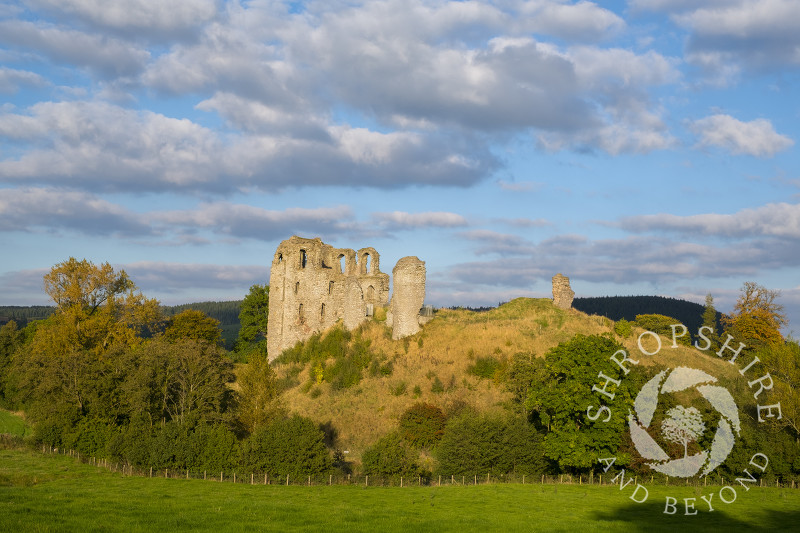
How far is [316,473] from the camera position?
3344cm

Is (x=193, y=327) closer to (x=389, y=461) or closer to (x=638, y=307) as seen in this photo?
(x=389, y=461)

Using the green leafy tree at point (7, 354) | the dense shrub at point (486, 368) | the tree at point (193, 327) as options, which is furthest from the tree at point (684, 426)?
the green leafy tree at point (7, 354)

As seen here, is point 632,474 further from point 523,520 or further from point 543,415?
point 523,520

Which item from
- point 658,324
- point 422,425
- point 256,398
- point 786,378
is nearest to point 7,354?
point 256,398

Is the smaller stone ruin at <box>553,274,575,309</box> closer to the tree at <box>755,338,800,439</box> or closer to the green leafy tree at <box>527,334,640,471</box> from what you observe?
the tree at <box>755,338,800,439</box>

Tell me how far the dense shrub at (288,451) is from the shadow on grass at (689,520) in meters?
14.9

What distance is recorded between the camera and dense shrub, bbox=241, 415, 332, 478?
3341 centimetres

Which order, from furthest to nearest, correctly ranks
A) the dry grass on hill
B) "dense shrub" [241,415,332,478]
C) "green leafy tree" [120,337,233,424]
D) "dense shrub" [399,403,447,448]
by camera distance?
1. the dry grass on hill
2. "dense shrub" [399,403,447,448]
3. "green leafy tree" [120,337,233,424]
4. "dense shrub" [241,415,332,478]

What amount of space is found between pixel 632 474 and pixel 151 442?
26.2 m

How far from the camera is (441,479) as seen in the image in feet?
112

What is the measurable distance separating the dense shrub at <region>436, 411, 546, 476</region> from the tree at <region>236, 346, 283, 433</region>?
36.9 ft

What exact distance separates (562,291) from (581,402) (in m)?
25.9

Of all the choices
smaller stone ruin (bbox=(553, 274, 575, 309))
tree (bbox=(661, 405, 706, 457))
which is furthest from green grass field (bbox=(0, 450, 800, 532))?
smaller stone ruin (bbox=(553, 274, 575, 309))

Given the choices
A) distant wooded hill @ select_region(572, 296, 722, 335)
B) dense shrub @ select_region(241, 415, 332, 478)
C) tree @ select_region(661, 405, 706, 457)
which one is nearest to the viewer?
tree @ select_region(661, 405, 706, 457)
